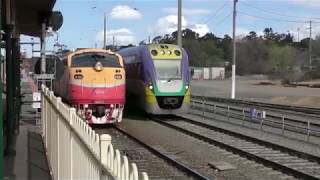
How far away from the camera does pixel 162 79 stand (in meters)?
27.3

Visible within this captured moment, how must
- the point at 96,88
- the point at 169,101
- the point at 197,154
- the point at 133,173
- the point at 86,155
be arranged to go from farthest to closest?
the point at 169,101, the point at 96,88, the point at 197,154, the point at 86,155, the point at 133,173

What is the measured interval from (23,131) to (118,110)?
5359 millimetres

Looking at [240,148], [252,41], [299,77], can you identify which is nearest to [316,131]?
[240,148]

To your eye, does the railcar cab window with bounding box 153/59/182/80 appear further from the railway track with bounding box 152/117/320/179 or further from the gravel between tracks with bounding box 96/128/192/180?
the gravel between tracks with bounding box 96/128/192/180

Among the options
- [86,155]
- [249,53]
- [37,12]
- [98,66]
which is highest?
[249,53]

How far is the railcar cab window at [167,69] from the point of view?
2739 centimetres

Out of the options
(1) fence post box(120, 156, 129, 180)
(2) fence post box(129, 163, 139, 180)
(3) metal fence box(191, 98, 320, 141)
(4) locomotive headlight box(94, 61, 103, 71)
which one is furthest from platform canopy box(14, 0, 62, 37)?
(2) fence post box(129, 163, 139, 180)

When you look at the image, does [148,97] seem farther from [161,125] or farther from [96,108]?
[96,108]

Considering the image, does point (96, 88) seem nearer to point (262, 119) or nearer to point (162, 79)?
point (162, 79)

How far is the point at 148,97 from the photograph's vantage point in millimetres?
26969

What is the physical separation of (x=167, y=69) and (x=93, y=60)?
4628 millimetres

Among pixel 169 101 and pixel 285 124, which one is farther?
pixel 169 101

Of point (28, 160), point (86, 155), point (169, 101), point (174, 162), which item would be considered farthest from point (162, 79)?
point (86, 155)

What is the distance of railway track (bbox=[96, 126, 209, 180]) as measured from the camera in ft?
43.6
